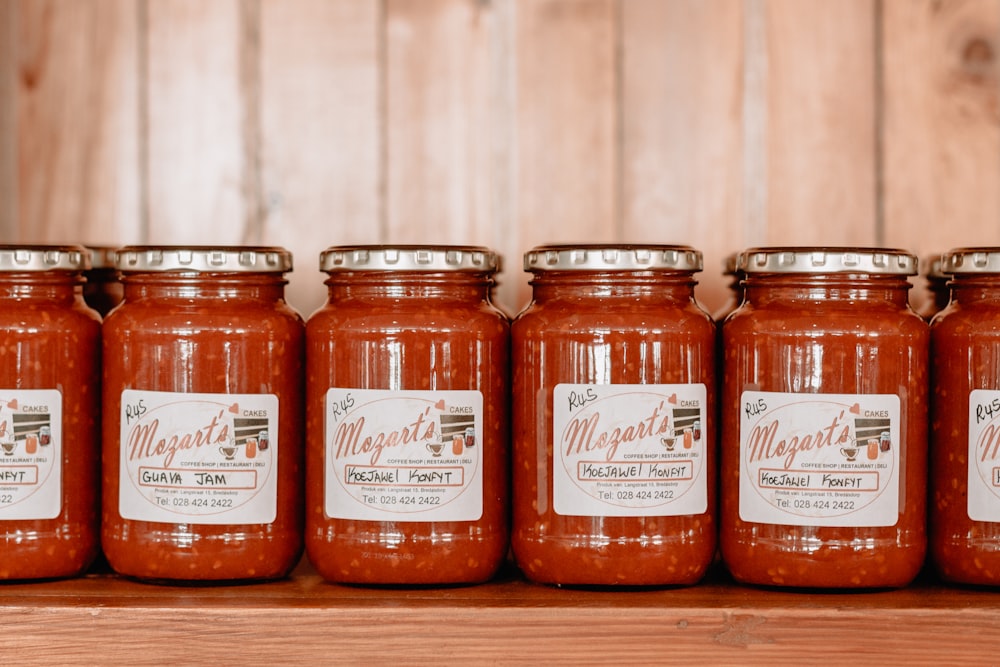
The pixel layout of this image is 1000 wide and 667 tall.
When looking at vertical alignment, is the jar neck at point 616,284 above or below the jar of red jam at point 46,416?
above

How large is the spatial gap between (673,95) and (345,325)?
0.59 meters

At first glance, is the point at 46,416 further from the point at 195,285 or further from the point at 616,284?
the point at 616,284

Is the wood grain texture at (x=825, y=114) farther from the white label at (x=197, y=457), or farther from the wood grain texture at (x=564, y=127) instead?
the white label at (x=197, y=457)

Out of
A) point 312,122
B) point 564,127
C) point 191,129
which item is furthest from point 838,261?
point 191,129

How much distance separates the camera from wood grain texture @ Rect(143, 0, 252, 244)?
137 cm

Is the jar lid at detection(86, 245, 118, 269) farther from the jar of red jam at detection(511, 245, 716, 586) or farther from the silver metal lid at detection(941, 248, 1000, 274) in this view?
the silver metal lid at detection(941, 248, 1000, 274)

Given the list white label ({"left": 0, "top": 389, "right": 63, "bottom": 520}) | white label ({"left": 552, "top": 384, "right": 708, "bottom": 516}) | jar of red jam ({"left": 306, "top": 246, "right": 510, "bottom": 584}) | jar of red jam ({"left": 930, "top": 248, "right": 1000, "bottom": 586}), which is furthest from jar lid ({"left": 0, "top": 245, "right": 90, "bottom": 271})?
jar of red jam ({"left": 930, "top": 248, "right": 1000, "bottom": 586})

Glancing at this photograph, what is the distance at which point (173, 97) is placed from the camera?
1.38 meters

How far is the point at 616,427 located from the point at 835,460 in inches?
7.5

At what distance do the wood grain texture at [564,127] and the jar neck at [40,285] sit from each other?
1.75 ft

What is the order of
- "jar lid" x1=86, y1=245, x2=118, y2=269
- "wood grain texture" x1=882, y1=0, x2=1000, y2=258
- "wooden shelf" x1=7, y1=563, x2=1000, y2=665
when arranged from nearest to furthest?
"wooden shelf" x1=7, y1=563, x2=1000, y2=665, "jar lid" x1=86, y1=245, x2=118, y2=269, "wood grain texture" x1=882, y1=0, x2=1000, y2=258

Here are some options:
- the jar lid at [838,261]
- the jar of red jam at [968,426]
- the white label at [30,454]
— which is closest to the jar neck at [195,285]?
the white label at [30,454]

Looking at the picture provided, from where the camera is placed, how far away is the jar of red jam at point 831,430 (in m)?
0.95

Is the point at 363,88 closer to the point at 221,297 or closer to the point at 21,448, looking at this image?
the point at 221,297
